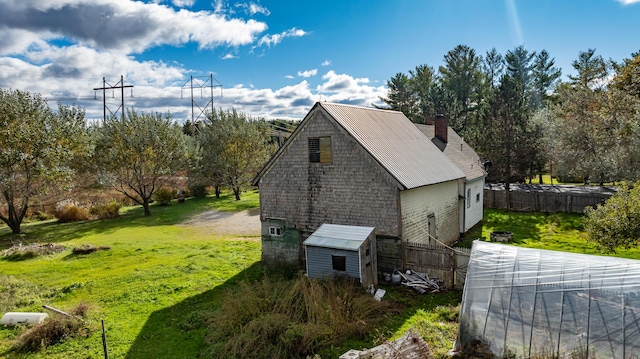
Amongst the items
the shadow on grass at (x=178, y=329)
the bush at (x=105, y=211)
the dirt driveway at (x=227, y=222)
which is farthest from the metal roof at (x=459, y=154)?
the bush at (x=105, y=211)

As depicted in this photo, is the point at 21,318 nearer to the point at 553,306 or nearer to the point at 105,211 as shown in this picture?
the point at 553,306

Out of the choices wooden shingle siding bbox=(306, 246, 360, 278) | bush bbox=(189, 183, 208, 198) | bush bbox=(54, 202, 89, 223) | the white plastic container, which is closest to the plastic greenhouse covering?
wooden shingle siding bbox=(306, 246, 360, 278)

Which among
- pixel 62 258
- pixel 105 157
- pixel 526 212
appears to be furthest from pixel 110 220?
pixel 526 212

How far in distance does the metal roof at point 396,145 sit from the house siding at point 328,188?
1.66 feet

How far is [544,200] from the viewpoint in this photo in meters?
27.7

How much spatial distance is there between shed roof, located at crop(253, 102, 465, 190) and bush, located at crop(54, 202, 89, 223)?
2313cm

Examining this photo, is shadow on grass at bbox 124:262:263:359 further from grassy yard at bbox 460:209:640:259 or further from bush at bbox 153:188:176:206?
bush at bbox 153:188:176:206

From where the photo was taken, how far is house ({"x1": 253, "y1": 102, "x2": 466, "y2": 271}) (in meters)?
14.2

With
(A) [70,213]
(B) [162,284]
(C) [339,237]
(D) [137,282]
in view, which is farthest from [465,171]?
(A) [70,213]

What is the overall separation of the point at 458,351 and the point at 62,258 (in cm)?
2007

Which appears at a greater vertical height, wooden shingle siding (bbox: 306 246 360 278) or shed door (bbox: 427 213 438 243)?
shed door (bbox: 427 213 438 243)

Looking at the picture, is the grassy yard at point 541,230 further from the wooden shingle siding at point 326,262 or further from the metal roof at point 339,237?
the wooden shingle siding at point 326,262

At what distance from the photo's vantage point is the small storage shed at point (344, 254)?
42.1ft

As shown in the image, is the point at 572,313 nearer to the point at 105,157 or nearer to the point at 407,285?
the point at 407,285
